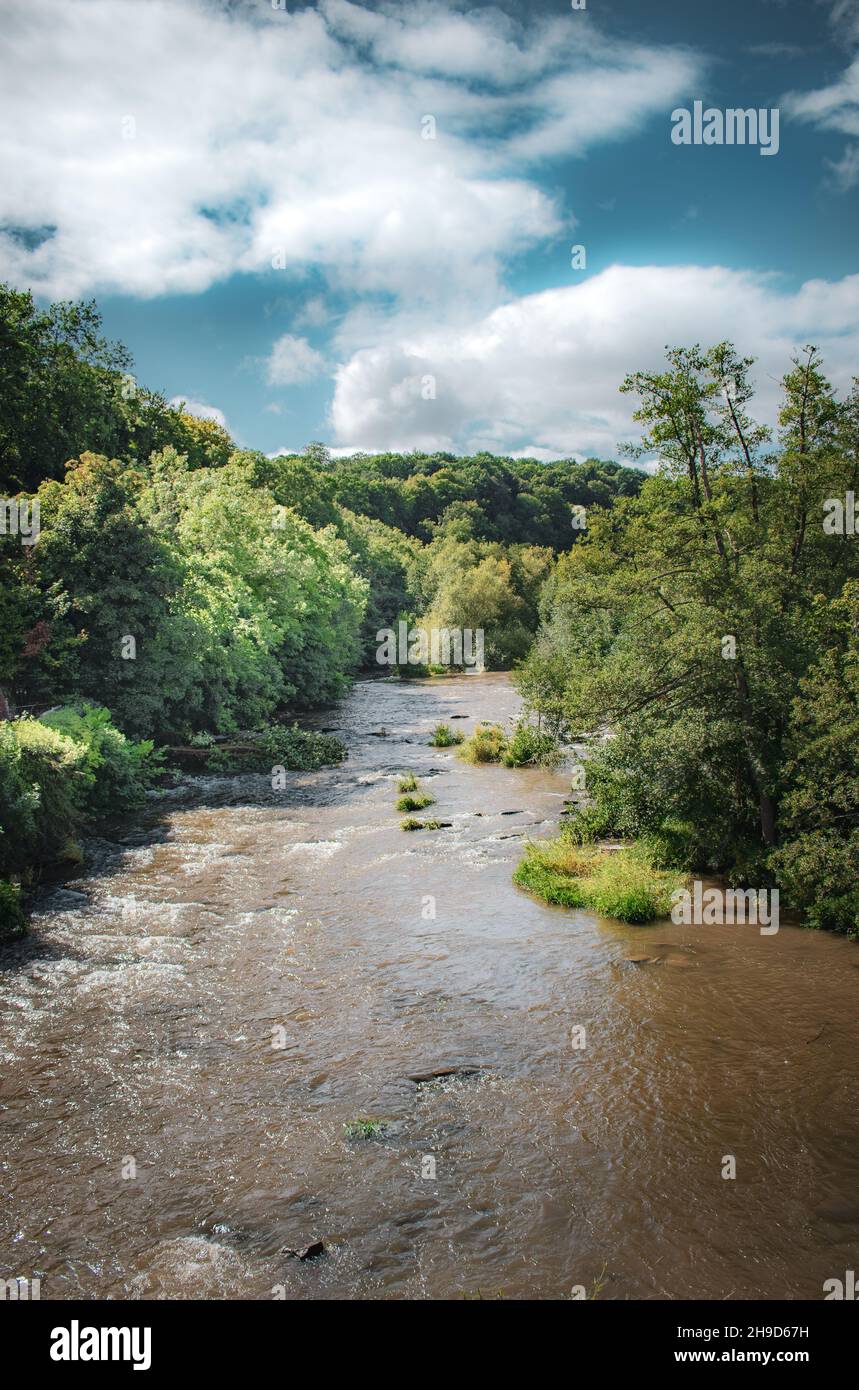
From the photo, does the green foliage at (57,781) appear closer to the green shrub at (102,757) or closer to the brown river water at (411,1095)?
the green shrub at (102,757)

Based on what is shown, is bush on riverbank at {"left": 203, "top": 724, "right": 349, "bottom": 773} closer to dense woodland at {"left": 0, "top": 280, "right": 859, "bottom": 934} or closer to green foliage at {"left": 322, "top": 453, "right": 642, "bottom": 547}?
dense woodland at {"left": 0, "top": 280, "right": 859, "bottom": 934}

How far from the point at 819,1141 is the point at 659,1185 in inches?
92.0

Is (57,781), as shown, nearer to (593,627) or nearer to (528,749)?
(528,749)

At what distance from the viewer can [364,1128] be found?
10.6m

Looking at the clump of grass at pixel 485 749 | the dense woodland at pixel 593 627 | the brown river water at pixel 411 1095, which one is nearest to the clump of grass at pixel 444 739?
the clump of grass at pixel 485 749

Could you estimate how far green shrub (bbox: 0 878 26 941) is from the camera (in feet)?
54.0

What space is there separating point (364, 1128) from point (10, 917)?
9.62 m

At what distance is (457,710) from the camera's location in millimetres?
47969

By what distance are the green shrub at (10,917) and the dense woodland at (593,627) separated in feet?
0.27

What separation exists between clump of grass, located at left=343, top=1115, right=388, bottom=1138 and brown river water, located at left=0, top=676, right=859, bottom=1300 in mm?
110

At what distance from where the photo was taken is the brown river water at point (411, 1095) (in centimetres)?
862

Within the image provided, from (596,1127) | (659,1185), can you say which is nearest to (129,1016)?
(596,1127)

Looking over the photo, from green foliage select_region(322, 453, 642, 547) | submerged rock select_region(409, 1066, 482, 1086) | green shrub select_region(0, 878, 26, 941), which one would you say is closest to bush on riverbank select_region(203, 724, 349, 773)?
green shrub select_region(0, 878, 26, 941)
